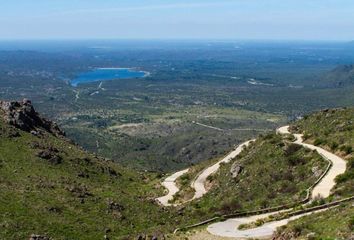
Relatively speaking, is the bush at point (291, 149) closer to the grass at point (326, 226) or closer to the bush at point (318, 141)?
the bush at point (318, 141)

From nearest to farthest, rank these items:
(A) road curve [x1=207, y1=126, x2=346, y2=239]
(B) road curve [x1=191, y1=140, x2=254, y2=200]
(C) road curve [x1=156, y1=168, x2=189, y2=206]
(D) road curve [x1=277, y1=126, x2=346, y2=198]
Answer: (A) road curve [x1=207, y1=126, x2=346, y2=239] → (D) road curve [x1=277, y1=126, x2=346, y2=198] → (C) road curve [x1=156, y1=168, x2=189, y2=206] → (B) road curve [x1=191, y1=140, x2=254, y2=200]

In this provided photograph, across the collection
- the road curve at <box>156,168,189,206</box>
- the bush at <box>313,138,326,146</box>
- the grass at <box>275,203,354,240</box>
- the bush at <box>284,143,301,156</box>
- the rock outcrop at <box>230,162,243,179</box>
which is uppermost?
the grass at <box>275,203,354,240</box>

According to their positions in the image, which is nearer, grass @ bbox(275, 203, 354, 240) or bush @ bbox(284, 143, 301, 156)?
grass @ bbox(275, 203, 354, 240)

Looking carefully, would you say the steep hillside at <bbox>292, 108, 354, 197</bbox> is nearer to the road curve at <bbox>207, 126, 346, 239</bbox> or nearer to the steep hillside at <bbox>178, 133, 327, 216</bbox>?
the road curve at <bbox>207, 126, 346, 239</bbox>

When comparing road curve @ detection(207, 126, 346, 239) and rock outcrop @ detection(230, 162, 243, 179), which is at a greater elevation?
road curve @ detection(207, 126, 346, 239)

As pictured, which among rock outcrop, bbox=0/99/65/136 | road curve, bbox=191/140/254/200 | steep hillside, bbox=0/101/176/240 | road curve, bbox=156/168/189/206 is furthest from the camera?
rock outcrop, bbox=0/99/65/136

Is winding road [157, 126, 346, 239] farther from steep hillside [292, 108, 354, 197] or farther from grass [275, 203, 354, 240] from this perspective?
grass [275, 203, 354, 240]

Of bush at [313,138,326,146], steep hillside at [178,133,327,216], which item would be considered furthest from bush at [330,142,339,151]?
bush at [313,138,326,146]
